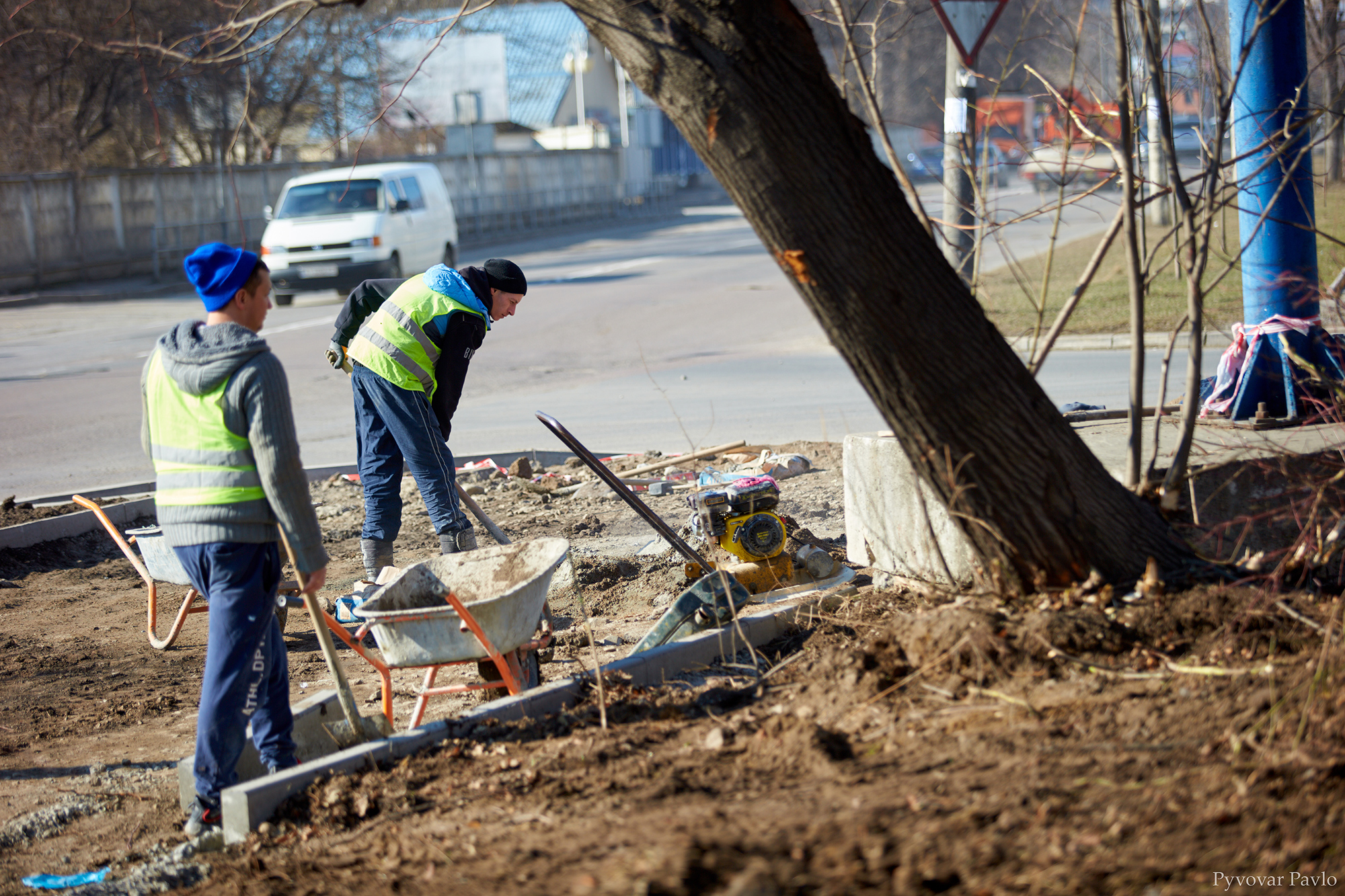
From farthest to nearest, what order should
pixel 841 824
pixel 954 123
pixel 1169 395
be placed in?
1. pixel 1169 395
2. pixel 954 123
3. pixel 841 824

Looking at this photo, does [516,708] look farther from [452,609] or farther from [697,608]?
[697,608]

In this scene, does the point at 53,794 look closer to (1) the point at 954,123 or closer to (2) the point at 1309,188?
(2) the point at 1309,188

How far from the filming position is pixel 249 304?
3520 millimetres

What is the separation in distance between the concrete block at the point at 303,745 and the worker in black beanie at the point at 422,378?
4.35 ft

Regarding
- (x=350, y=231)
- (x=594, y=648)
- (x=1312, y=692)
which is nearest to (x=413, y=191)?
(x=350, y=231)

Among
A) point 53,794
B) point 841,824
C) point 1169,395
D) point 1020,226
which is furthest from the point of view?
point 1020,226

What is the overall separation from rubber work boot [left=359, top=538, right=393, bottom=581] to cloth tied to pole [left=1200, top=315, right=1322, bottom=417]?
4047 millimetres

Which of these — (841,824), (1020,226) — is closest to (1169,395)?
(841,824)

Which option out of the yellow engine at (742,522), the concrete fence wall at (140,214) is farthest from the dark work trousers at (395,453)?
the concrete fence wall at (140,214)

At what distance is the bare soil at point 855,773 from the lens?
2.40m

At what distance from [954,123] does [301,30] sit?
83.8ft

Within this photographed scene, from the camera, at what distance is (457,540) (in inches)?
212

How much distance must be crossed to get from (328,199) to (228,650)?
1775 cm

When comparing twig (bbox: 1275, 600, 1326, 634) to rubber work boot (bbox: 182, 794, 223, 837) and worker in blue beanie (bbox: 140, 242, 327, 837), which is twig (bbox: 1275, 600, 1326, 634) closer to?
worker in blue beanie (bbox: 140, 242, 327, 837)
